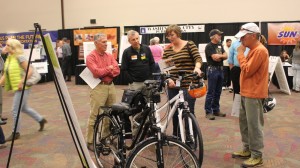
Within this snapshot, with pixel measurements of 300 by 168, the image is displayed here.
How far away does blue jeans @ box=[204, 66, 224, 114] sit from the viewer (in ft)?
17.4

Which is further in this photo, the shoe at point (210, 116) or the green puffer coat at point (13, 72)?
the shoe at point (210, 116)

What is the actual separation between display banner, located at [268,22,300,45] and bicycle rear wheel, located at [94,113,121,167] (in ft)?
30.0

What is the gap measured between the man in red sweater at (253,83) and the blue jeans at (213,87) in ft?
6.26

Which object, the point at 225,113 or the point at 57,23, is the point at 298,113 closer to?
the point at 225,113

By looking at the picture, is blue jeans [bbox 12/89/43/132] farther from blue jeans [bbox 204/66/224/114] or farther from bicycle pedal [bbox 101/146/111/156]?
blue jeans [bbox 204/66/224/114]

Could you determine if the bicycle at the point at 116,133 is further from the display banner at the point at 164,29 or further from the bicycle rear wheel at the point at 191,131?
the display banner at the point at 164,29

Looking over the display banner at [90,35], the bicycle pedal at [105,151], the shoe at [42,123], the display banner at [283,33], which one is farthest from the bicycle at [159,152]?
the display banner at [90,35]

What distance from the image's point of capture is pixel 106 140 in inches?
126

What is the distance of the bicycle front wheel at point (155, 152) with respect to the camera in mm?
2363

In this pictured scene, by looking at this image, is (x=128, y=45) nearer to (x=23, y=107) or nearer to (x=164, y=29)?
(x=164, y=29)

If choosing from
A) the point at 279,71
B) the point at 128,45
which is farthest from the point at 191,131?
the point at 128,45

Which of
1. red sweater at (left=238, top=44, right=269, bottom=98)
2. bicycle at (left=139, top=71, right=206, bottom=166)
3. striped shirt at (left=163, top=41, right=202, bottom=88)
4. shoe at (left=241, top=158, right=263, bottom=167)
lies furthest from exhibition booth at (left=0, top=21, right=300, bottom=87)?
bicycle at (left=139, top=71, right=206, bottom=166)

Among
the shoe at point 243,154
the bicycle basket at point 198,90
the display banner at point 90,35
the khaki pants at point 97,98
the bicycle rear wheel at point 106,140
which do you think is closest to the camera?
the bicycle rear wheel at point 106,140

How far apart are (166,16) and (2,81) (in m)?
8.96
